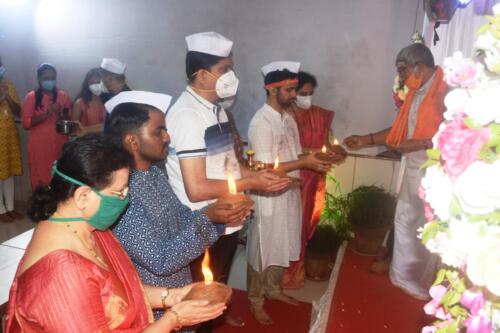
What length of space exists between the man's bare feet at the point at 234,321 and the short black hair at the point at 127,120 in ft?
7.64

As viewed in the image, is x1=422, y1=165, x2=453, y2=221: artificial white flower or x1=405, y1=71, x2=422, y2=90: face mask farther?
x1=405, y1=71, x2=422, y2=90: face mask

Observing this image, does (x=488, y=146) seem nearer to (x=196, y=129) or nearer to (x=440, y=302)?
(x=440, y=302)

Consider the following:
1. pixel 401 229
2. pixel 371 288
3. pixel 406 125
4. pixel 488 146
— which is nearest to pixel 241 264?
pixel 371 288

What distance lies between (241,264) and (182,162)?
283cm

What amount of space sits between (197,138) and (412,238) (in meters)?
2.23

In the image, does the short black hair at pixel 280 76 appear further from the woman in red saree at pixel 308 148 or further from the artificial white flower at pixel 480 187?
the artificial white flower at pixel 480 187

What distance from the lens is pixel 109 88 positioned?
4742 millimetres

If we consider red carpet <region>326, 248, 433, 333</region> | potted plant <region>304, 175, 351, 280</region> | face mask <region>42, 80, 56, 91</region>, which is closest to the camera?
red carpet <region>326, 248, 433, 333</region>

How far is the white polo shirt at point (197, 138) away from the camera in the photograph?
2.48 meters

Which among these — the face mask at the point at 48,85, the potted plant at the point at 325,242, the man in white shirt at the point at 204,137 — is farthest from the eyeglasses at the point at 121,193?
the face mask at the point at 48,85

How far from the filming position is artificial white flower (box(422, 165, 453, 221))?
3.93ft

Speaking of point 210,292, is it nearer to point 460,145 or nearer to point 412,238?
point 460,145

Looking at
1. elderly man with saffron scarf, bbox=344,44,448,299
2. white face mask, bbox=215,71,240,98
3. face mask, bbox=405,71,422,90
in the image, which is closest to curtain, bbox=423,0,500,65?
elderly man with saffron scarf, bbox=344,44,448,299

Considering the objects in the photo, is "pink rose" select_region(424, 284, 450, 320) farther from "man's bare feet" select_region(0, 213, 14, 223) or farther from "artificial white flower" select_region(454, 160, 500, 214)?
"man's bare feet" select_region(0, 213, 14, 223)
